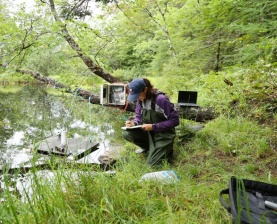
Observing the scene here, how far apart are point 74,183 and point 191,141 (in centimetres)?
211

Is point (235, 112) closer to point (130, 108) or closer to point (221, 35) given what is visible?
point (130, 108)

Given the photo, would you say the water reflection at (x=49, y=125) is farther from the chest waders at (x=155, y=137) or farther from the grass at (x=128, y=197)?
the grass at (x=128, y=197)

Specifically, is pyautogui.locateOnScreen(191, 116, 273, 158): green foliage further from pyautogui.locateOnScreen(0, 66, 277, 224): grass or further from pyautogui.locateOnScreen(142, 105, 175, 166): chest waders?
pyautogui.locateOnScreen(142, 105, 175, 166): chest waders

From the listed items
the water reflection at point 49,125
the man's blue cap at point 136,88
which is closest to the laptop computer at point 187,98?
the man's blue cap at point 136,88

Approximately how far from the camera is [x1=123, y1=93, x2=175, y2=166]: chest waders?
113 inches

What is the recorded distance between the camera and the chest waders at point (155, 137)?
9.45 feet

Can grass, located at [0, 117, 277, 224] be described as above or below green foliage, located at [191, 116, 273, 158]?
below

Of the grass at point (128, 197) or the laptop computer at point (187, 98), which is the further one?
the laptop computer at point (187, 98)

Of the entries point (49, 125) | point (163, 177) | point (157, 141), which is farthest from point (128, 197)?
point (49, 125)

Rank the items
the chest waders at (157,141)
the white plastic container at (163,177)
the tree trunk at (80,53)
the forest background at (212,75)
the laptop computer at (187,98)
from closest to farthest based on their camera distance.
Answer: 1. the white plastic container at (163,177)
2. the forest background at (212,75)
3. the chest waders at (157,141)
4. the laptop computer at (187,98)
5. the tree trunk at (80,53)

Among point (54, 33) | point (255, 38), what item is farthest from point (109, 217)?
point (255, 38)

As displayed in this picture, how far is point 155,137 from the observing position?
2.96 m

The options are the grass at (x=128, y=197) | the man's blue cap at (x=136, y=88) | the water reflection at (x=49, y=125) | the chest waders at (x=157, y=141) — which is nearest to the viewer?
the grass at (x=128, y=197)

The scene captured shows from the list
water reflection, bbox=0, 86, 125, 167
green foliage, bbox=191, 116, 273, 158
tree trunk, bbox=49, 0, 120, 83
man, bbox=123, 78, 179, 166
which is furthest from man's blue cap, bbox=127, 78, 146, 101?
tree trunk, bbox=49, 0, 120, 83
